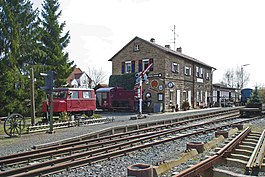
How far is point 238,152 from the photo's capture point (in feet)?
25.4

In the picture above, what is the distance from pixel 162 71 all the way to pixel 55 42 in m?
12.1

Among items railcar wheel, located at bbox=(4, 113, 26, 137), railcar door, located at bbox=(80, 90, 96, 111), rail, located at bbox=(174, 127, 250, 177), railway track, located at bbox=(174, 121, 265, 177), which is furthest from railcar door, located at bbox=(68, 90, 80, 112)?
rail, located at bbox=(174, 127, 250, 177)

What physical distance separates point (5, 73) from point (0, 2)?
18.5ft

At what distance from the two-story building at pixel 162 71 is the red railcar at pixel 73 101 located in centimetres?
905

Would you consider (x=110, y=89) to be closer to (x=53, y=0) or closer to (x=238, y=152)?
(x=53, y=0)

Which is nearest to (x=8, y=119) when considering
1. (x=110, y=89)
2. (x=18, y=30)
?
(x=18, y=30)

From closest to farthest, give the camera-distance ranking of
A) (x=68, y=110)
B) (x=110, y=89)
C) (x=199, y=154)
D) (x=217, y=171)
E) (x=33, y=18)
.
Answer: (x=217, y=171) < (x=199, y=154) < (x=68, y=110) < (x=33, y=18) < (x=110, y=89)

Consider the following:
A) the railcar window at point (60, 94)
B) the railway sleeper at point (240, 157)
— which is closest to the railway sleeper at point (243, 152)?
the railway sleeper at point (240, 157)

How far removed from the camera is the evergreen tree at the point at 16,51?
65.1 feet

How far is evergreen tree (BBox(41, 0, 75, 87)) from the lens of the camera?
28750 millimetres

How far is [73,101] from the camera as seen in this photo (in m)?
18.0

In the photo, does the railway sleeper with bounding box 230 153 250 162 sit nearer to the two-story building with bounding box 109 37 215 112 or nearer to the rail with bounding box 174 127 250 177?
the rail with bounding box 174 127 250 177

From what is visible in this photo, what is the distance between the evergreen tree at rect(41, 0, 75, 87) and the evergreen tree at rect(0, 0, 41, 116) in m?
4.54

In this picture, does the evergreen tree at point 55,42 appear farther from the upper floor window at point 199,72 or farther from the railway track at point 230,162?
the railway track at point 230,162
